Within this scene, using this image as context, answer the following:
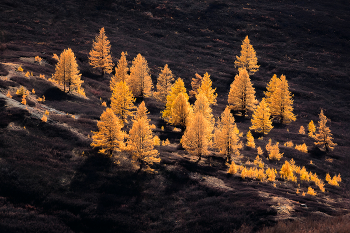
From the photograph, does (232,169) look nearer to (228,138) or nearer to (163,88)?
(228,138)

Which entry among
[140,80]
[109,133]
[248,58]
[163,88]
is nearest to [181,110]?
[109,133]

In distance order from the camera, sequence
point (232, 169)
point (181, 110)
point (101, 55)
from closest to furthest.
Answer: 1. point (232, 169)
2. point (181, 110)
3. point (101, 55)

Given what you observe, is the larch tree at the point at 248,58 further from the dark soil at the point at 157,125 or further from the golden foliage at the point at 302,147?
the golden foliage at the point at 302,147

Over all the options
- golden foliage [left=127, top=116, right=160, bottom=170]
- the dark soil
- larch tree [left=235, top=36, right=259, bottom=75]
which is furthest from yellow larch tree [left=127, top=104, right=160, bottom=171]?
larch tree [left=235, top=36, right=259, bottom=75]

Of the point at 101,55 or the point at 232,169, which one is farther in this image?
the point at 101,55

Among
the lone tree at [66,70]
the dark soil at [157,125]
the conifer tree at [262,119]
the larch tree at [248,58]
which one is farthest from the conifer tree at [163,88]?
the larch tree at [248,58]

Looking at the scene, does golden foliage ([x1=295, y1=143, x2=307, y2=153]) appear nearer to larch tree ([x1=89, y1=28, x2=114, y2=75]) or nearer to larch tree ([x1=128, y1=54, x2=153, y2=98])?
larch tree ([x1=128, y1=54, x2=153, y2=98])

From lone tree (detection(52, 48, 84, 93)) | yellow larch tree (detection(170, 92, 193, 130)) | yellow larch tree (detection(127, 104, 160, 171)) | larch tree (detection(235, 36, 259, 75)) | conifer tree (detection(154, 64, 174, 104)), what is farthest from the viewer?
larch tree (detection(235, 36, 259, 75))
